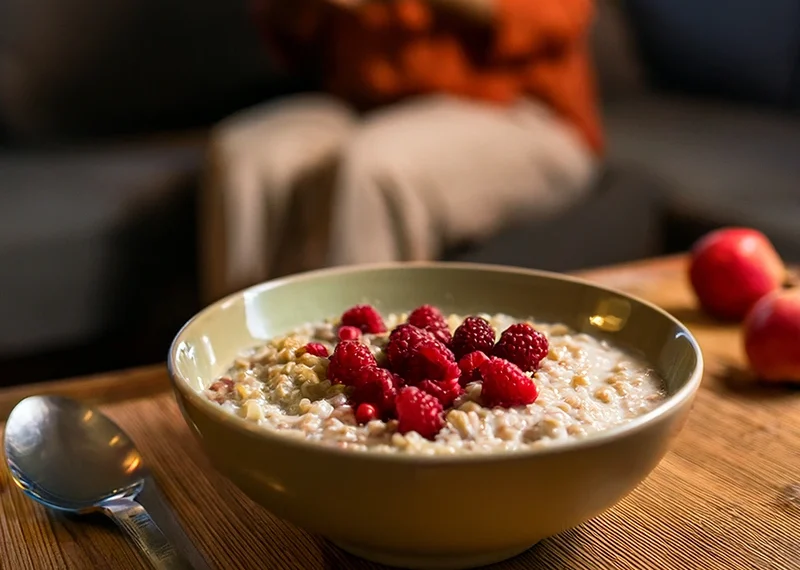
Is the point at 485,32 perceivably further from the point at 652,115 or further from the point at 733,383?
the point at 733,383

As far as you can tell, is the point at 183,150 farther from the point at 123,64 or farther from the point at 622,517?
the point at 622,517

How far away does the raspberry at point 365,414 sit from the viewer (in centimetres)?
54

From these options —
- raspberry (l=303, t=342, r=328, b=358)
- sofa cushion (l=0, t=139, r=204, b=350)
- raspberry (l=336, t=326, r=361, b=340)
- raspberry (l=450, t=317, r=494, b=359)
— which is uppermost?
raspberry (l=450, t=317, r=494, b=359)

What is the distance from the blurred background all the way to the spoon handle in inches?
39.6

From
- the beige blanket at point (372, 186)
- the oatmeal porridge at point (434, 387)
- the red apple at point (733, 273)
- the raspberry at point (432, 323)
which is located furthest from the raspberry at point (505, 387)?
the beige blanket at point (372, 186)

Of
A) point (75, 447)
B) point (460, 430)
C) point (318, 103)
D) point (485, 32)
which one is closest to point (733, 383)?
point (460, 430)

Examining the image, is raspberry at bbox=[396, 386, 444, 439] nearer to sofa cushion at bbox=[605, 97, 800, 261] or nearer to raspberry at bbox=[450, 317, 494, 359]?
raspberry at bbox=[450, 317, 494, 359]

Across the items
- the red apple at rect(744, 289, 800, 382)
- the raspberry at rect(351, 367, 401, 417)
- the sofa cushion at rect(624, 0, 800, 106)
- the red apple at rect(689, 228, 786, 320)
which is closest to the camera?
the raspberry at rect(351, 367, 401, 417)

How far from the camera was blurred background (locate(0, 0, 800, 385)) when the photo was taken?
1574 mm

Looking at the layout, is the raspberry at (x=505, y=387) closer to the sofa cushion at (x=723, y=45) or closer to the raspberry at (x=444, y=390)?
the raspberry at (x=444, y=390)

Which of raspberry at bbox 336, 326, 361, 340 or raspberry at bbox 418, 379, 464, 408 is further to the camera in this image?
raspberry at bbox 336, 326, 361, 340

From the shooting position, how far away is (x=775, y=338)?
2.67 ft

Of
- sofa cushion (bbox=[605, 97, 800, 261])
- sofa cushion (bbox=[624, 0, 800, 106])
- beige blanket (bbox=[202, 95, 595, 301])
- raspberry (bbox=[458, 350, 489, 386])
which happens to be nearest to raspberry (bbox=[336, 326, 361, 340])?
raspberry (bbox=[458, 350, 489, 386])

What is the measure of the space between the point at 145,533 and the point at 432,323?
0.26 m
